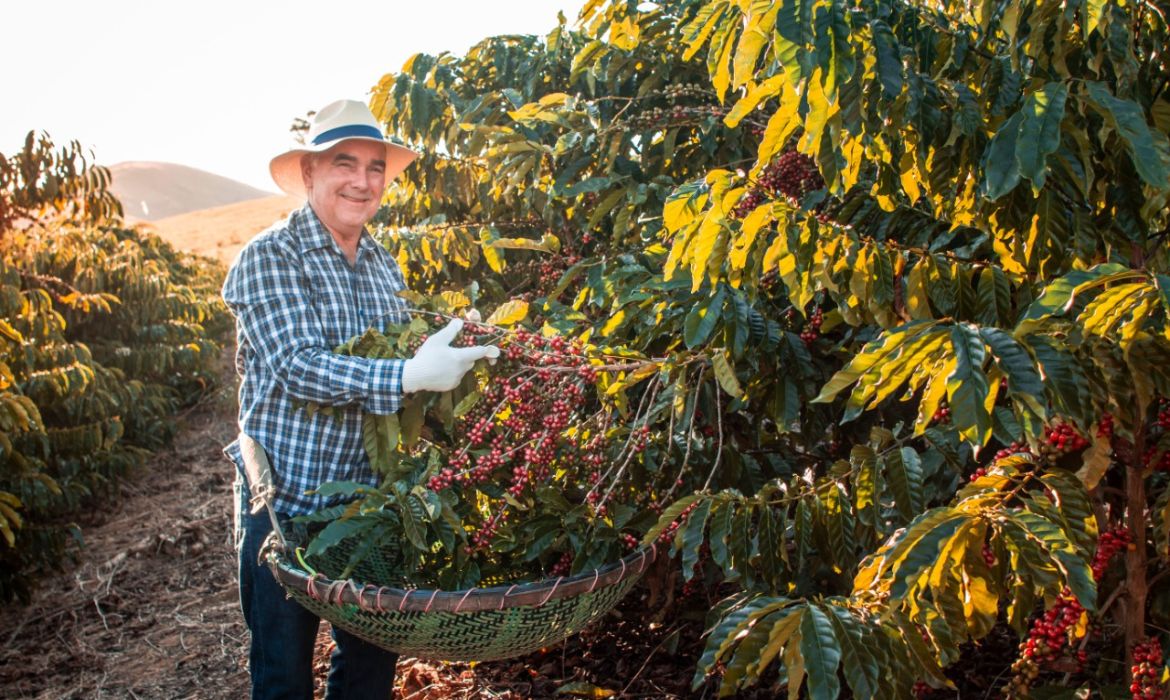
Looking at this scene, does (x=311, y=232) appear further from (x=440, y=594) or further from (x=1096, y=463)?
(x=1096, y=463)

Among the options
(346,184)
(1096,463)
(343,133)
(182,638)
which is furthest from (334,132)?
(182,638)

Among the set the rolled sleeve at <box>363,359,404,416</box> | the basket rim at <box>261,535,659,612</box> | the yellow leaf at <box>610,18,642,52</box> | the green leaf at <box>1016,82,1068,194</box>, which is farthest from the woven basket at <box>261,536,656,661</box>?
the yellow leaf at <box>610,18,642,52</box>

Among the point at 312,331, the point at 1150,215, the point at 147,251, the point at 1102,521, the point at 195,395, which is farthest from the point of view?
the point at 147,251

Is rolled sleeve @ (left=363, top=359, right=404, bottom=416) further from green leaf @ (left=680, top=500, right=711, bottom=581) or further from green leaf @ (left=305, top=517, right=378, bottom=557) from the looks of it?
green leaf @ (left=680, top=500, right=711, bottom=581)

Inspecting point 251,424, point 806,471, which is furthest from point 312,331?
point 806,471

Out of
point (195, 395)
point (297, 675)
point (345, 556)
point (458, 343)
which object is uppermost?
point (458, 343)

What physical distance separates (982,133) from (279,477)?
5.44 ft

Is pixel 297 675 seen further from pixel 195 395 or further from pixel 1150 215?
pixel 195 395

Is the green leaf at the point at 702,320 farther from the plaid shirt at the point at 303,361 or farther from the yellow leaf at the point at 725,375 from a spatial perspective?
the plaid shirt at the point at 303,361

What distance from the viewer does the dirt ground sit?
3.07 metres

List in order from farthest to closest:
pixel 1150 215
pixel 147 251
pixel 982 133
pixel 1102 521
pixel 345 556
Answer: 1. pixel 147 251
2. pixel 345 556
3. pixel 1102 521
4. pixel 982 133
5. pixel 1150 215

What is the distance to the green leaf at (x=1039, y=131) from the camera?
1332 millimetres

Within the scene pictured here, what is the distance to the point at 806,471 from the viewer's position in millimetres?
2584

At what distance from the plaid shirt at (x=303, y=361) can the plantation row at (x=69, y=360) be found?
166cm
